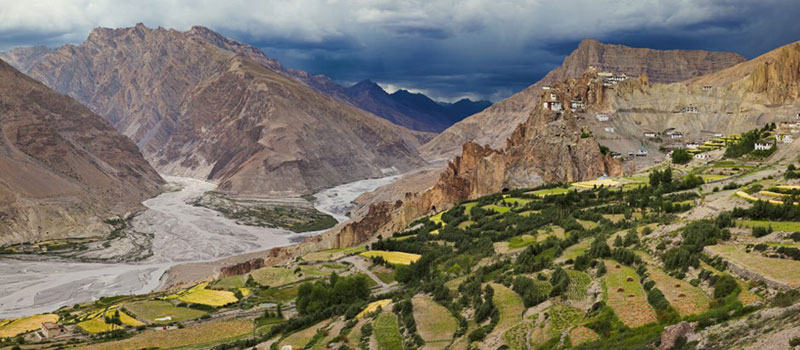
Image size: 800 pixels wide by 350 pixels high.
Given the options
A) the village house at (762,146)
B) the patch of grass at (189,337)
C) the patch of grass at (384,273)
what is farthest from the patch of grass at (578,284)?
the village house at (762,146)

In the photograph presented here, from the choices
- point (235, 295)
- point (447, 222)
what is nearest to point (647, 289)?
point (235, 295)

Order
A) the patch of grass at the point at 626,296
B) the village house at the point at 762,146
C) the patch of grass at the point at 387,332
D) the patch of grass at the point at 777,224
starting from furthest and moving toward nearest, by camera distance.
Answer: the village house at the point at 762,146, the patch of grass at the point at 777,224, the patch of grass at the point at 387,332, the patch of grass at the point at 626,296

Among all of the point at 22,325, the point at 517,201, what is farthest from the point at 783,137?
the point at 22,325

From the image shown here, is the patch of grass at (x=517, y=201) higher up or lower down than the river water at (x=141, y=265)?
higher up

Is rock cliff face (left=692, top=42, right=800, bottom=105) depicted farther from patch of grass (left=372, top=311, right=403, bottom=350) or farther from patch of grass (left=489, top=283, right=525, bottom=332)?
patch of grass (left=372, top=311, right=403, bottom=350)

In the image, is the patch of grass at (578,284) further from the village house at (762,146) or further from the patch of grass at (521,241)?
the village house at (762,146)

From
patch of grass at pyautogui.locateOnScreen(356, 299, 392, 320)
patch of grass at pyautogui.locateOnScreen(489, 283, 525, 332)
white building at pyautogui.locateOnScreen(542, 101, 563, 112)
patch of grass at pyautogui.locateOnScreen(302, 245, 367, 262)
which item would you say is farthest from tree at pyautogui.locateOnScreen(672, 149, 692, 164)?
patch of grass at pyautogui.locateOnScreen(489, 283, 525, 332)

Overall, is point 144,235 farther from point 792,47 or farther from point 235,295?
point 792,47
